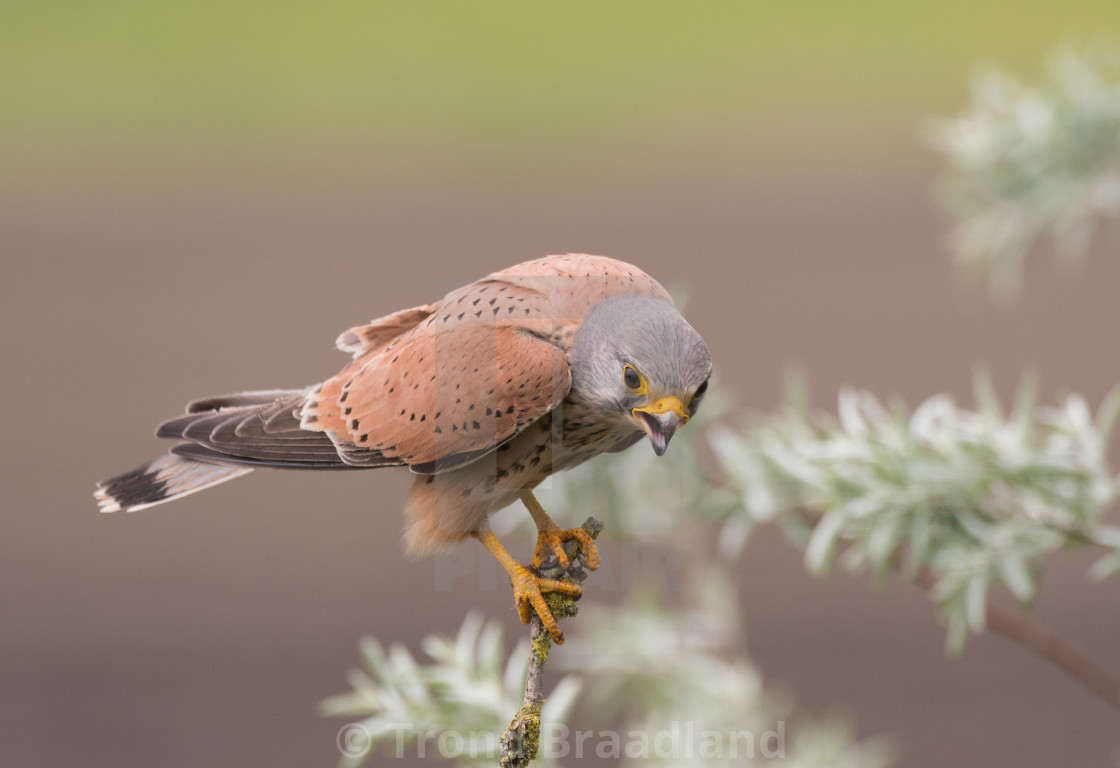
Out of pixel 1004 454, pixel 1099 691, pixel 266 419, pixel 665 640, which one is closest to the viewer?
pixel 1099 691

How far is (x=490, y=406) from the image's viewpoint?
1.82 m

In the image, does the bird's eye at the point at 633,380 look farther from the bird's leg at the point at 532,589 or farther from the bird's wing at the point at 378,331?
the bird's wing at the point at 378,331

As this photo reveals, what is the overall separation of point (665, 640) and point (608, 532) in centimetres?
30

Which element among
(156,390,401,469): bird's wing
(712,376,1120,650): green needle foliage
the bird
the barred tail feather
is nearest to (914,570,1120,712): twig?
(712,376,1120,650): green needle foliage

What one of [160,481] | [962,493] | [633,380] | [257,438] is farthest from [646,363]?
[160,481]

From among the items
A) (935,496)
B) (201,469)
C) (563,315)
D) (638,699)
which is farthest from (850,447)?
(201,469)

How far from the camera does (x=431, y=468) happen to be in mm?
1936

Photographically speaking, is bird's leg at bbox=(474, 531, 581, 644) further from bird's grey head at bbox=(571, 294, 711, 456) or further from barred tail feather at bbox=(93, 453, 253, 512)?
barred tail feather at bbox=(93, 453, 253, 512)

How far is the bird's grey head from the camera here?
159 centimetres

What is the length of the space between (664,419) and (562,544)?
0.36m

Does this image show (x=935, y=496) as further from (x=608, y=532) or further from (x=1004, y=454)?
(x=608, y=532)

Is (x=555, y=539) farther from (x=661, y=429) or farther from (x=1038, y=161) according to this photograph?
(x=1038, y=161)

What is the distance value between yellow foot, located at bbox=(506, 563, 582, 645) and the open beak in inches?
12.2

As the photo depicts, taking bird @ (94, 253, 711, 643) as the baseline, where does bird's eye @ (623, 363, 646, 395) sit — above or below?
below
